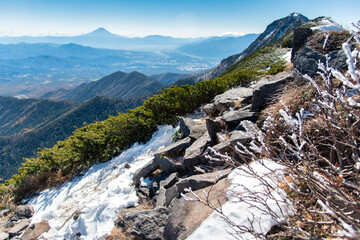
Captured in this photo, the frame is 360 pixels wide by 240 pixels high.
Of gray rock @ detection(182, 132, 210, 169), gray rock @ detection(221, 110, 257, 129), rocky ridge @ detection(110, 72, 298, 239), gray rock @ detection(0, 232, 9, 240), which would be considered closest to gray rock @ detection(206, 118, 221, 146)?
rocky ridge @ detection(110, 72, 298, 239)

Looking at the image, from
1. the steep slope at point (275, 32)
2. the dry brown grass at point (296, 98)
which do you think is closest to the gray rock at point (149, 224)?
the dry brown grass at point (296, 98)

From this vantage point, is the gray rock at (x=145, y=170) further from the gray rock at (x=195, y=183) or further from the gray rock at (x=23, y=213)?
the gray rock at (x=23, y=213)

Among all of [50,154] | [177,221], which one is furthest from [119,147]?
[177,221]

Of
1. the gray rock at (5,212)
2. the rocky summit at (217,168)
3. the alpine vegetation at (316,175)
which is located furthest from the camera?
the gray rock at (5,212)

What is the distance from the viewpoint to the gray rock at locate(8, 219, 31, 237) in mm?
6258

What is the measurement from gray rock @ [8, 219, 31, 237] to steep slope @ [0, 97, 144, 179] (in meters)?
143

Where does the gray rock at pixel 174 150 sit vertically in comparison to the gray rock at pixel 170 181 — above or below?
above

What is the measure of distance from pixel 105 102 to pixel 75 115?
1086 inches

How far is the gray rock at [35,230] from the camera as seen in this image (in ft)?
19.8

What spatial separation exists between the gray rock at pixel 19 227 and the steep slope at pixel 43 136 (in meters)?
143

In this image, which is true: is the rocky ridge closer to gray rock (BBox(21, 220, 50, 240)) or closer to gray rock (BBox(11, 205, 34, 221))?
gray rock (BBox(21, 220, 50, 240))

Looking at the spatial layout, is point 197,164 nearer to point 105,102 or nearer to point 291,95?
point 291,95

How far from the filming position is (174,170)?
6.04 metres

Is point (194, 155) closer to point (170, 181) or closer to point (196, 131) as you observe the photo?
point (170, 181)
